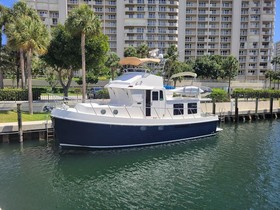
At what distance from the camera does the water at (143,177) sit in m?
12.4

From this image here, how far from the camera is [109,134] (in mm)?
19312

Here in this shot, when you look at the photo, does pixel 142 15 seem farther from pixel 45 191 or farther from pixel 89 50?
pixel 45 191

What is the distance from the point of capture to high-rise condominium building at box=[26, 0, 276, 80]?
93.0 m

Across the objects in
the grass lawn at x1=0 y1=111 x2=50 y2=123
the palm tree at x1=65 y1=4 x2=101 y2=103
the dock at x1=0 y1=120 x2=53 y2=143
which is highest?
the palm tree at x1=65 y1=4 x2=101 y2=103

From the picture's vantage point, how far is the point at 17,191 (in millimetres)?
13125

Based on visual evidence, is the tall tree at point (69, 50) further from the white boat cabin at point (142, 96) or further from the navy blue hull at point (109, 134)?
the navy blue hull at point (109, 134)

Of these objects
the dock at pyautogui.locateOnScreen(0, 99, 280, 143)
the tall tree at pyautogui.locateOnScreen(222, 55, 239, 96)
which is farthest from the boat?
the tall tree at pyautogui.locateOnScreen(222, 55, 239, 96)

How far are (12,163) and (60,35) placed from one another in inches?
802

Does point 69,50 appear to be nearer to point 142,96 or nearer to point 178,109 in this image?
point 142,96

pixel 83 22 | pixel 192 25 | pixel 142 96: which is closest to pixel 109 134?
pixel 142 96

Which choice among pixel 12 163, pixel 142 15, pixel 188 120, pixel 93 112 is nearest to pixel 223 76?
pixel 142 15

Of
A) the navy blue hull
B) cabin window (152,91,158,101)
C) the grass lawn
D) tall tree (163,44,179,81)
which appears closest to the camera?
the navy blue hull

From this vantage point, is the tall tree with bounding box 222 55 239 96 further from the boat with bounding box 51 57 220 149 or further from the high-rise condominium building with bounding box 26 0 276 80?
the boat with bounding box 51 57 220 149

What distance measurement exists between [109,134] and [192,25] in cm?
8821
